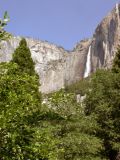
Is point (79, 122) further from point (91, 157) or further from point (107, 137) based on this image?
point (107, 137)

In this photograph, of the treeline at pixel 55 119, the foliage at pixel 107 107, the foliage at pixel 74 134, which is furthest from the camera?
the foliage at pixel 107 107

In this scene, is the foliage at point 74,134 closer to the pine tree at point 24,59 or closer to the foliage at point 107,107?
the foliage at point 107,107

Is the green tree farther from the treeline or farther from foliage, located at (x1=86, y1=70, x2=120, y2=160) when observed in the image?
foliage, located at (x1=86, y1=70, x2=120, y2=160)

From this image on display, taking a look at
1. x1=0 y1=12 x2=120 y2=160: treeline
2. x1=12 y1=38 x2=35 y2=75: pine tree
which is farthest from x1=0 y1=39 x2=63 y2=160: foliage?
x1=12 y1=38 x2=35 y2=75: pine tree

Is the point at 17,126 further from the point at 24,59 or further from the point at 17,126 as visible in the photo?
the point at 24,59

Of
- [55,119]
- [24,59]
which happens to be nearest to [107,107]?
[55,119]

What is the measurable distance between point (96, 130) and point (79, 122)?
13.6ft

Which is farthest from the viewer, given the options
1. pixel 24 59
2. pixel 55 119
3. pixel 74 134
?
pixel 24 59

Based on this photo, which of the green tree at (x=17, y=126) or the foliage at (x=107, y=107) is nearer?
the green tree at (x=17, y=126)

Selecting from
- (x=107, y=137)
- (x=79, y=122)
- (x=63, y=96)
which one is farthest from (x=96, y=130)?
(x=63, y=96)

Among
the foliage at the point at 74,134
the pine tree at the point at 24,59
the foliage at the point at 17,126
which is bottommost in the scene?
the foliage at the point at 74,134

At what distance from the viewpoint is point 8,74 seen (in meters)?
12.7

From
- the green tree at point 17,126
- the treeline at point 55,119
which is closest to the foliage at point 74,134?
the treeline at point 55,119

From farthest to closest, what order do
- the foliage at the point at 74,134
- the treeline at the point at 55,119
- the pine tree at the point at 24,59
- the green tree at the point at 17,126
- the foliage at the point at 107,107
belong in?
the pine tree at the point at 24,59, the foliage at the point at 107,107, the foliage at the point at 74,134, the treeline at the point at 55,119, the green tree at the point at 17,126
